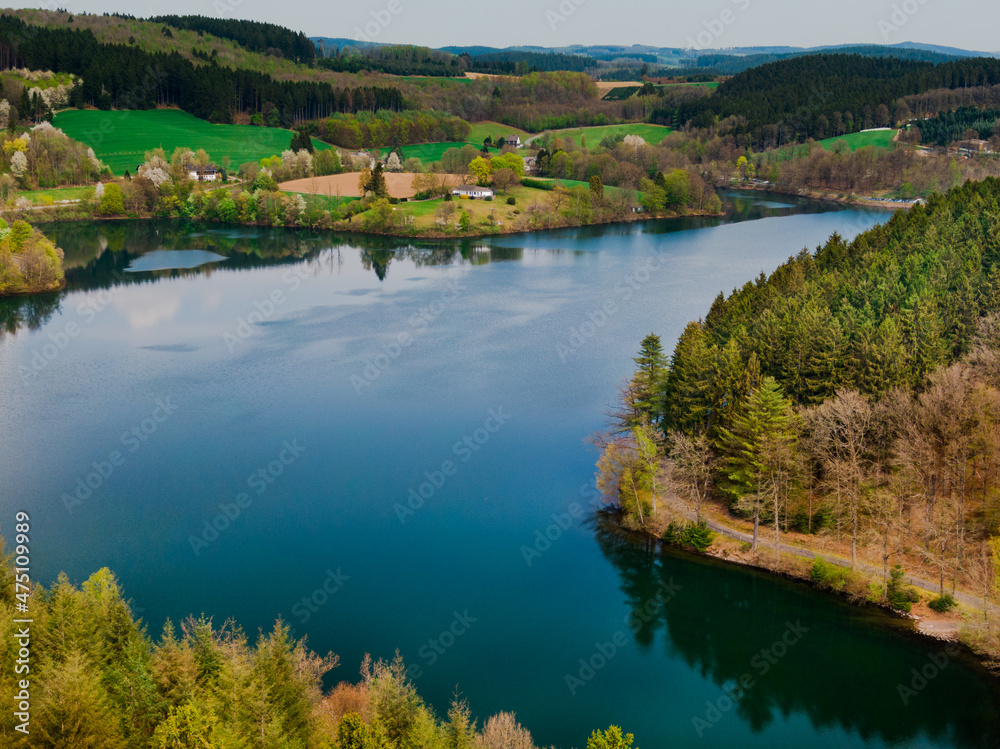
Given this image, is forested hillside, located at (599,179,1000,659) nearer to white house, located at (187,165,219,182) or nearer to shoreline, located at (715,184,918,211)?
shoreline, located at (715,184,918,211)

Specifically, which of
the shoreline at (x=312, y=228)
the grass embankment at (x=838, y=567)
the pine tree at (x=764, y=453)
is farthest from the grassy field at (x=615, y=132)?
the grass embankment at (x=838, y=567)

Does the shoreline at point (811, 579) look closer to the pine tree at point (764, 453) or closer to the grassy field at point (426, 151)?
the pine tree at point (764, 453)
